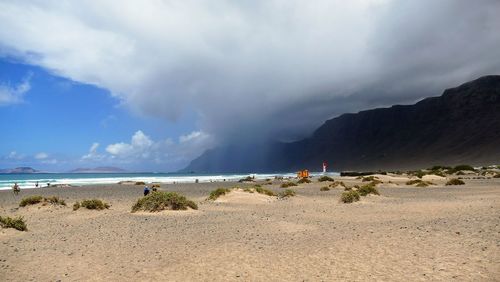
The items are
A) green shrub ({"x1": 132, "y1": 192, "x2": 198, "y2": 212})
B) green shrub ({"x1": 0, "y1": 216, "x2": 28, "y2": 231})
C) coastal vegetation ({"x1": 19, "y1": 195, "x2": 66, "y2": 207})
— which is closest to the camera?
green shrub ({"x1": 0, "y1": 216, "x2": 28, "y2": 231})

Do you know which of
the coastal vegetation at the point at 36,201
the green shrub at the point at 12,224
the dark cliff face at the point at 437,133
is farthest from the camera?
the dark cliff face at the point at 437,133

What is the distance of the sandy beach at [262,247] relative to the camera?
29.2ft

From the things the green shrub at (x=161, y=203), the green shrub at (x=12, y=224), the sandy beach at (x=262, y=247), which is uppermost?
the green shrub at (x=161, y=203)

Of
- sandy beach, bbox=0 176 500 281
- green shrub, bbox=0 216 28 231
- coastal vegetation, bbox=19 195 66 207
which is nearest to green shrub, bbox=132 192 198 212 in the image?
sandy beach, bbox=0 176 500 281

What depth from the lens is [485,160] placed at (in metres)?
112

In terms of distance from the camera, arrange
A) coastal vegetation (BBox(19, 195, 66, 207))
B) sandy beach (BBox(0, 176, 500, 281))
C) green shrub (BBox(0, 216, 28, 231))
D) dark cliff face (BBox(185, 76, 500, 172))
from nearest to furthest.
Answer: sandy beach (BBox(0, 176, 500, 281)) < green shrub (BBox(0, 216, 28, 231)) < coastal vegetation (BBox(19, 195, 66, 207)) < dark cliff face (BBox(185, 76, 500, 172))

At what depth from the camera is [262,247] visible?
1176 centimetres

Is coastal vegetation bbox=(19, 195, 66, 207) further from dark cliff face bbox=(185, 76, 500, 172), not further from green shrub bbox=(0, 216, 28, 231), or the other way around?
dark cliff face bbox=(185, 76, 500, 172)

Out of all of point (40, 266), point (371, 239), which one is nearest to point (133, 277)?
point (40, 266)

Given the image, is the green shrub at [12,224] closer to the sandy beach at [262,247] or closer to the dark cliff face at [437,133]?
the sandy beach at [262,247]

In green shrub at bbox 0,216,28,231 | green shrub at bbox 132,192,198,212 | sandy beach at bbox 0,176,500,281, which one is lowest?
sandy beach at bbox 0,176,500,281

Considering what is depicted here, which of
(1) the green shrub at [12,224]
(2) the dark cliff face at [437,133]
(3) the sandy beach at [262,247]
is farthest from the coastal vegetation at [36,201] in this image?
(2) the dark cliff face at [437,133]

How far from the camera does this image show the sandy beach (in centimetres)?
889

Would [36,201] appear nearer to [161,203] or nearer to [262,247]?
[161,203]
